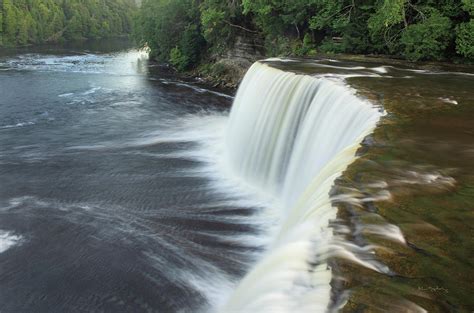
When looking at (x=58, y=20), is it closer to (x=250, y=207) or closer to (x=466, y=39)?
(x=466, y=39)

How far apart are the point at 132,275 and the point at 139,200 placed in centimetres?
379

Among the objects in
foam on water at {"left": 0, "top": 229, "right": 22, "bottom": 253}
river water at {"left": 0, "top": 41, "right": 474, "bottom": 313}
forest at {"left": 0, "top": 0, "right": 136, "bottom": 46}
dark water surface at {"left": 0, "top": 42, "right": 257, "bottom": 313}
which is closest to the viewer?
river water at {"left": 0, "top": 41, "right": 474, "bottom": 313}

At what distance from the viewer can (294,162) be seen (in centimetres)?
1123

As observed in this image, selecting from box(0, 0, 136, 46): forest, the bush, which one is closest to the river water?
the bush

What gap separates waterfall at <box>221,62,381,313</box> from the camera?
13.9 feet

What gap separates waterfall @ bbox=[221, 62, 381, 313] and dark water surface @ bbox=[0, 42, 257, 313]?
1.50 metres

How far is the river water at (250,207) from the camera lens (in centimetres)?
439

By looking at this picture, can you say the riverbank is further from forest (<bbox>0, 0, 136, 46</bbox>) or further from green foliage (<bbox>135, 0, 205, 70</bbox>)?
forest (<bbox>0, 0, 136, 46</bbox>)

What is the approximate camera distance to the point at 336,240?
182 inches

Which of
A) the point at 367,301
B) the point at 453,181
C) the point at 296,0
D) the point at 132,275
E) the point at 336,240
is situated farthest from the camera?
the point at 296,0

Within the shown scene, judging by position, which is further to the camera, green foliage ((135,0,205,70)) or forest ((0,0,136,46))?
forest ((0,0,136,46))

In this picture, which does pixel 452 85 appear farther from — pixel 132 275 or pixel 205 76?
pixel 205 76

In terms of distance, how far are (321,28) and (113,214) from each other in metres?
17.9

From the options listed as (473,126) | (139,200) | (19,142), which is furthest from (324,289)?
(19,142)
